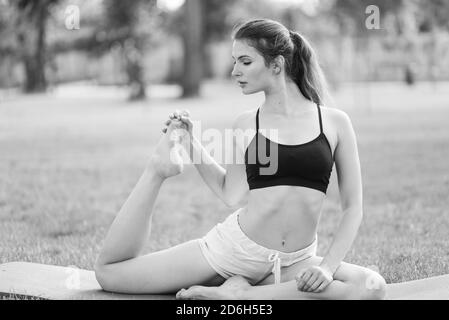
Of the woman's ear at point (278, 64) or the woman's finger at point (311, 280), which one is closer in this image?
the woman's finger at point (311, 280)

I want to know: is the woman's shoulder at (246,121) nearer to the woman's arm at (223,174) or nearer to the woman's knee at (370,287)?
the woman's arm at (223,174)

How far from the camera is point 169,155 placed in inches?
136

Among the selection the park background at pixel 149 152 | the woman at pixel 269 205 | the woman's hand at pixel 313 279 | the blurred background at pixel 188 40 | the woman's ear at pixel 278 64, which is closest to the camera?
the woman's hand at pixel 313 279

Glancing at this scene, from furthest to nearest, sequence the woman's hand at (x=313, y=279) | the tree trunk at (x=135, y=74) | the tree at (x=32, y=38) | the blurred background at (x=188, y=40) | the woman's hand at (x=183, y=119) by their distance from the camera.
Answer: the tree at (x=32, y=38) < the blurred background at (x=188, y=40) < the tree trunk at (x=135, y=74) < the woman's hand at (x=183, y=119) < the woman's hand at (x=313, y=279)

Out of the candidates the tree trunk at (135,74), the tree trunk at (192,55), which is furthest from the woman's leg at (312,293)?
the tree trunk at (192,55)

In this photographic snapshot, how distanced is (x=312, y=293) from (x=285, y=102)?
35.6 inches

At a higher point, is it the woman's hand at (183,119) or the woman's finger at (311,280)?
the woman's hand at (183,119)

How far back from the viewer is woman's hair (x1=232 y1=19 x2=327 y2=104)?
133 inches

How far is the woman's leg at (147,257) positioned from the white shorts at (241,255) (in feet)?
0.20

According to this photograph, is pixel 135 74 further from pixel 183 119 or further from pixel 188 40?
pixel 183 119

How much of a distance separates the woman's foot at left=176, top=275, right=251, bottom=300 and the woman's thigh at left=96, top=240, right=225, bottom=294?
4.5 inches

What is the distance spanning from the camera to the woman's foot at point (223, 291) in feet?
10.8
